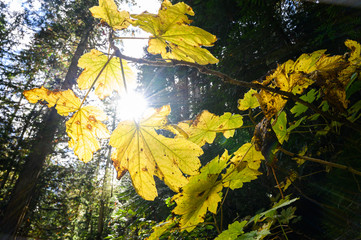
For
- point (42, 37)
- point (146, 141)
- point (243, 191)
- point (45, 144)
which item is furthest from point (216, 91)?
point (42, 37)

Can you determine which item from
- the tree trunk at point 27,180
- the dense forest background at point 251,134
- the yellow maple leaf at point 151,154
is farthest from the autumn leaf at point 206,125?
the tree trunk at point 27,180

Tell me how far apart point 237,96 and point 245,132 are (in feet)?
1.19

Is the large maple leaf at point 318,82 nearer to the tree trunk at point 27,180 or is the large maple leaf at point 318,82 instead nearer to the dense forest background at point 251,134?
the dense forest background at point 251,134

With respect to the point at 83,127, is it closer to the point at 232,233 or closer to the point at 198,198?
the point at 198,198

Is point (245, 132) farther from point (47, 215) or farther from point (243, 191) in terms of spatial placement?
point (47, 215)

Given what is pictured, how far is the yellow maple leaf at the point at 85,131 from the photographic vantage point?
540 mm

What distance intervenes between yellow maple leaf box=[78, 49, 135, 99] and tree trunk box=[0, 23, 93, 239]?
4744 millimetres

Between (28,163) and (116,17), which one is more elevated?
(28,163)

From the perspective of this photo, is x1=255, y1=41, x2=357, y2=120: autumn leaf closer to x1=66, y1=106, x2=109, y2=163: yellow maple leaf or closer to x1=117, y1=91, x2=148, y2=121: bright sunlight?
x1=117, y1=91, x2=148, y2=121: bright sunlight

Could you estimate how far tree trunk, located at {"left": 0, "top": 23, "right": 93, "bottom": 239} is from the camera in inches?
148

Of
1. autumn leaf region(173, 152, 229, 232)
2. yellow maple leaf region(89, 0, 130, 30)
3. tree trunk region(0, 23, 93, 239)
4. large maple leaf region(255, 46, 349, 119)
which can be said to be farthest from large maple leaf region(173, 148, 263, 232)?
tree trunk region(0, 23, 93, 239)

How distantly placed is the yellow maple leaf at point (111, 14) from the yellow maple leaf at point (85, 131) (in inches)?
9.6

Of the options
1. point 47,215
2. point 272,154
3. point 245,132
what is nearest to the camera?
point 272,154

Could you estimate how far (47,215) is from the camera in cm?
838
